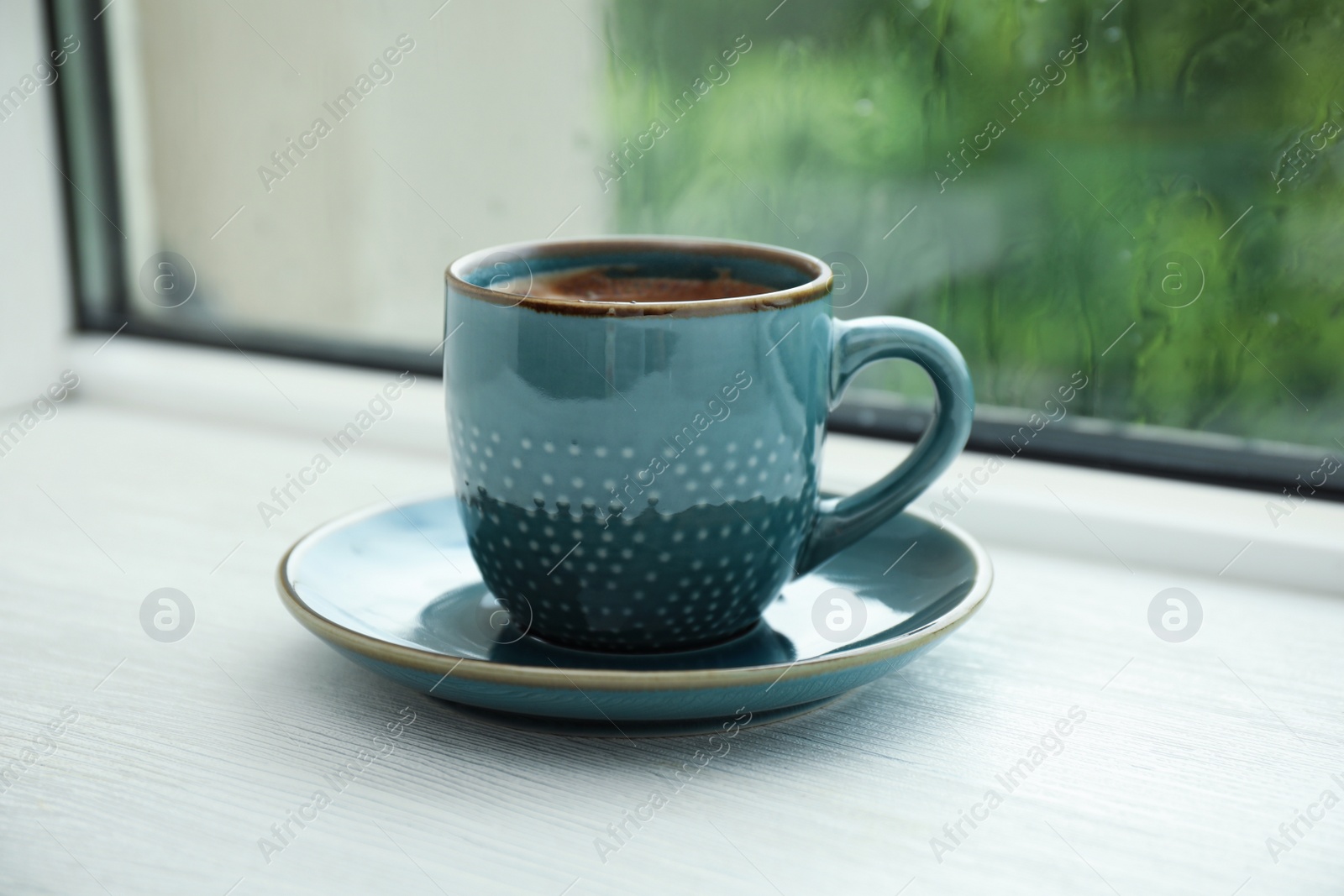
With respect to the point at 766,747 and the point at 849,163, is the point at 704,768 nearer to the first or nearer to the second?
the point at 766,747

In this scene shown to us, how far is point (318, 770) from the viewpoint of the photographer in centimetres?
45

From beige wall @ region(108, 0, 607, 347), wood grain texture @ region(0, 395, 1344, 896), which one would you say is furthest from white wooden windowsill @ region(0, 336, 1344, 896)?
beige wall @ region(108, 0, 607, 347)

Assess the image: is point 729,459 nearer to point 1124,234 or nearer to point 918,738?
point 918,738

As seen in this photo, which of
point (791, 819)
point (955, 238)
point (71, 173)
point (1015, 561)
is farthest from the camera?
point (71, 173)

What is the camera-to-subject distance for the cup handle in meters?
0.50

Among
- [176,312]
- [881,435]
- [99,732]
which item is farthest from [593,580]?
[176,312]

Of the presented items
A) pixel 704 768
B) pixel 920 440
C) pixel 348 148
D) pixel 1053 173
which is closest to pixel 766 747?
pixel 704 768

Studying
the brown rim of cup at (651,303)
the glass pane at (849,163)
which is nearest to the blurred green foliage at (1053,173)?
the glass pane at (849,163)

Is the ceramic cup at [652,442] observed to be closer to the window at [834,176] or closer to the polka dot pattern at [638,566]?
the polka dot pattern at [638,566]

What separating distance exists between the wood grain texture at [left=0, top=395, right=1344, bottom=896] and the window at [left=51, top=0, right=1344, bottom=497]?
17 cm

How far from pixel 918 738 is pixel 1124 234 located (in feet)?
1.27

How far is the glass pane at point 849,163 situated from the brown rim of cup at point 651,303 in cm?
28

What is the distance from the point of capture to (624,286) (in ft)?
1.84

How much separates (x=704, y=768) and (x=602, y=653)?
68 mm
